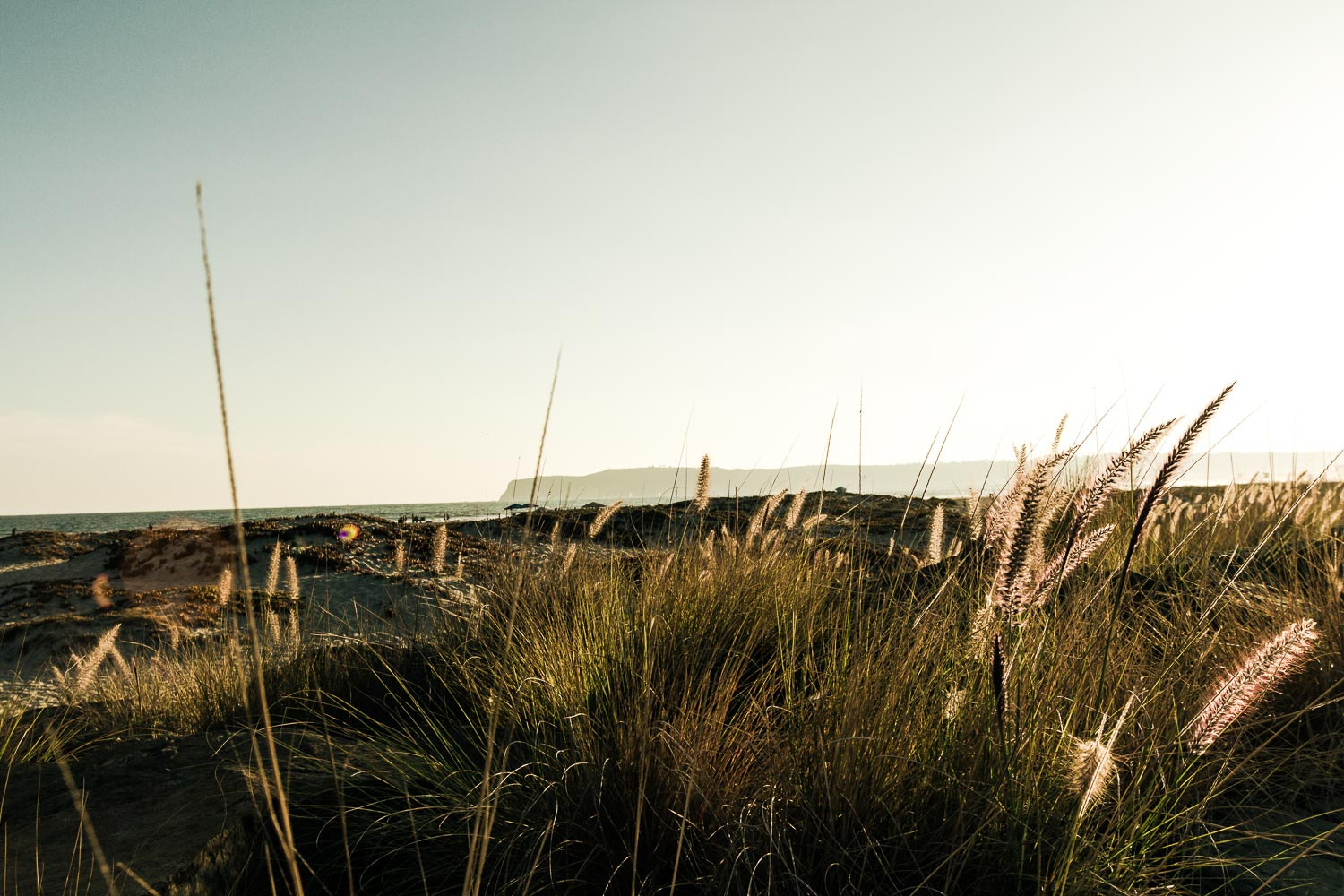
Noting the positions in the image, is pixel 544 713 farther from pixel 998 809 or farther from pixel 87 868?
pixel 998 809

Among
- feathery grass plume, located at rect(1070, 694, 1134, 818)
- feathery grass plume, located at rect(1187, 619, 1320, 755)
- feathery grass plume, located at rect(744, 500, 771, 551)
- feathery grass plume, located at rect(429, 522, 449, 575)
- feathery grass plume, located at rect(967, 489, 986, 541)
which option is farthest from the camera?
feathery grass plume, located at rect(744, 500, 771, 551)

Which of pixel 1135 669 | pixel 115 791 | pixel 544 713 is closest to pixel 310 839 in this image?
pixel 115 791

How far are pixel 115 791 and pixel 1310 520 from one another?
611cm

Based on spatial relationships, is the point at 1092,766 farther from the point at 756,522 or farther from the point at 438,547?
the point at 438,547

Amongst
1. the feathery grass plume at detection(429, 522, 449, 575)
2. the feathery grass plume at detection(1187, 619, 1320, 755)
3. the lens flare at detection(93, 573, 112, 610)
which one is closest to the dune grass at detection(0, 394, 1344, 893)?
the feathery grass plume at detection(1187, 619, 1320, 755)

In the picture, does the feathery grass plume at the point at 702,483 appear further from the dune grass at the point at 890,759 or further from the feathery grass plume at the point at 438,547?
the feathery grass plume at the point at 438,547

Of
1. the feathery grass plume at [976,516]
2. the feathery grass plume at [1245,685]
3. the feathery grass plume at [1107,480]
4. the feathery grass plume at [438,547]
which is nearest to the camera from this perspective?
the feathery grass plume at [1107,480]

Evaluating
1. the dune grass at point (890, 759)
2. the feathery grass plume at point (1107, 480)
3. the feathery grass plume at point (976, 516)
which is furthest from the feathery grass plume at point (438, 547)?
the feathery grass plume at point (1107, 480)

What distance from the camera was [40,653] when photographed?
9367mm

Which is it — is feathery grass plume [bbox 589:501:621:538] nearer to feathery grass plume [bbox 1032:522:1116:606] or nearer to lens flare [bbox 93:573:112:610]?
feathery grass plume [bbox 1032:522:1116:606]

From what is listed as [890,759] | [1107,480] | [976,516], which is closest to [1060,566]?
[1107,480]

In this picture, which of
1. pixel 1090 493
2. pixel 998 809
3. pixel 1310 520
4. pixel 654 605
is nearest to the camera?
pixel 1090 493

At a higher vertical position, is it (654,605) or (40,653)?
(654,605)

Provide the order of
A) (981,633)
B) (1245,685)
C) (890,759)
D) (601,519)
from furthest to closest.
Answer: (601,519) < (890,759) < (981,633) < (1245,685)
